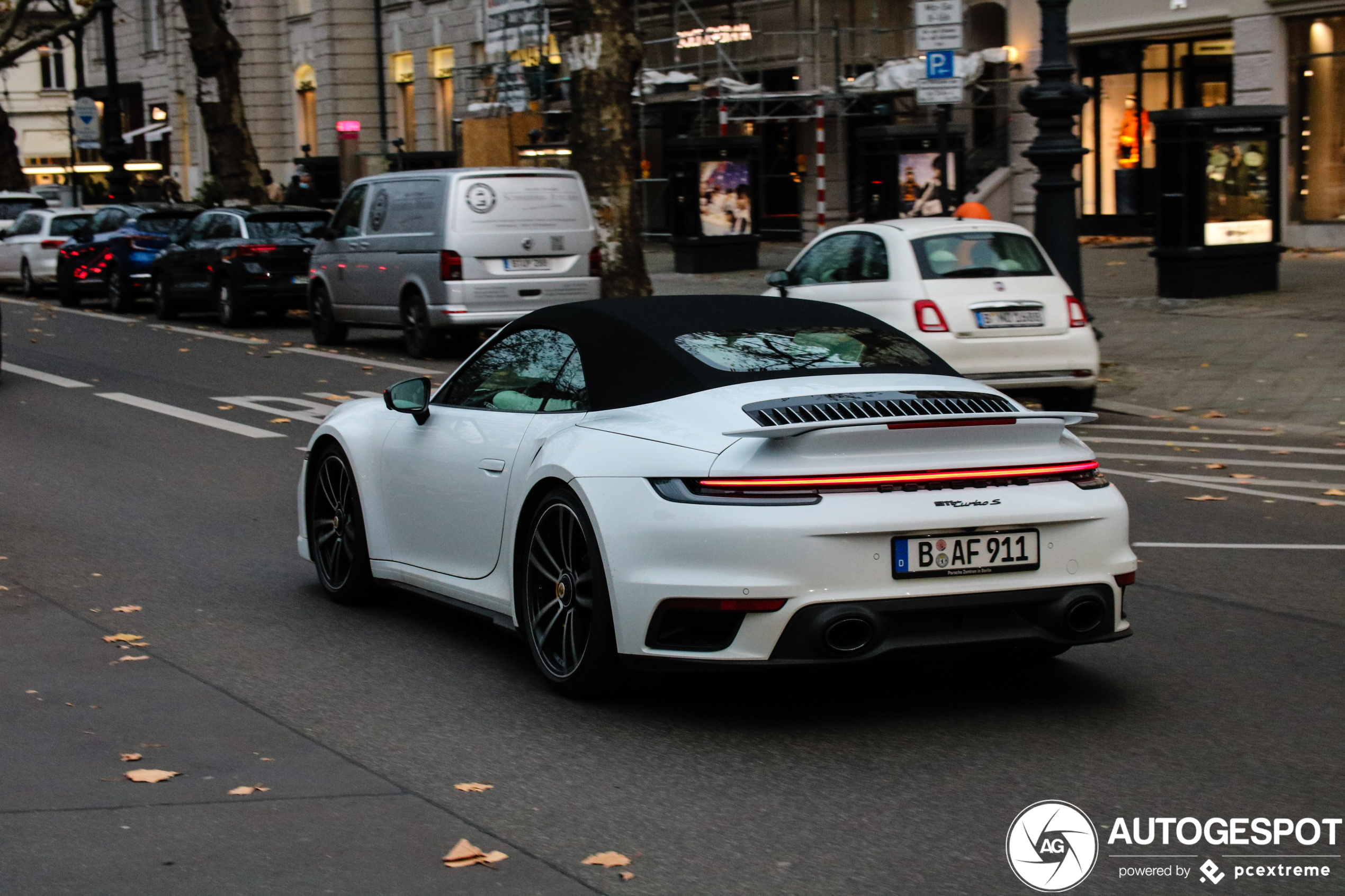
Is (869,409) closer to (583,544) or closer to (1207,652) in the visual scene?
(583,544)

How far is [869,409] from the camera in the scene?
5.49 meters

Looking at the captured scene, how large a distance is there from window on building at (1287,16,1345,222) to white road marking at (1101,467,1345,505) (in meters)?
16.9

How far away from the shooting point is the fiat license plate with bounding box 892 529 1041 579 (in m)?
5.27

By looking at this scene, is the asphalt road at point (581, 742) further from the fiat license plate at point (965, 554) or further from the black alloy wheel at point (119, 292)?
the black alloy wheel at point (119, 292)

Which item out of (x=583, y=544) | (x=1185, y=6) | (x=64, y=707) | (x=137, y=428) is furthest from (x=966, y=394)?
(x=1185, y=6)

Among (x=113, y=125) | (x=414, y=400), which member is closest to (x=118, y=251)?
→ (x=113, y=125)

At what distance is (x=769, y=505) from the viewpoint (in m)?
5.25

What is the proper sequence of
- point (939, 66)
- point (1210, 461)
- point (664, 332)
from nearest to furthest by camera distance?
point (664, 332) < point (1210, 461) < point (939, 66)

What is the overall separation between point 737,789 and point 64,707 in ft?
7.79

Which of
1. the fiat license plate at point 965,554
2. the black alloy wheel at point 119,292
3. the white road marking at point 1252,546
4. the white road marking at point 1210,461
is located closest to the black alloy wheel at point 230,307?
the black alloy wheel at point 119,292

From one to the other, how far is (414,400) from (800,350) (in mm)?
1621

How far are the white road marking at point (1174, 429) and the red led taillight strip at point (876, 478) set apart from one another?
7.41 m

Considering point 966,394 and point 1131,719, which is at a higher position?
point 966,394

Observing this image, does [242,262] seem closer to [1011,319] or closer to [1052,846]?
[1011,319]
